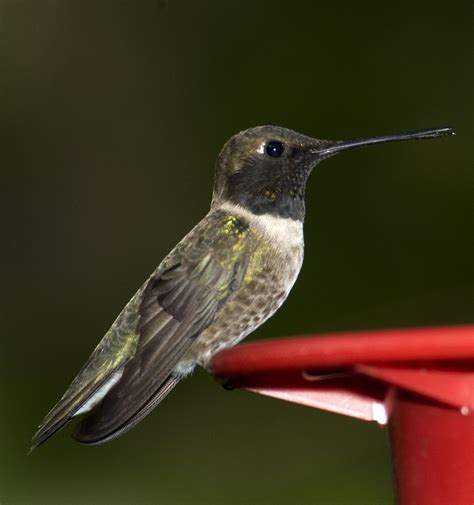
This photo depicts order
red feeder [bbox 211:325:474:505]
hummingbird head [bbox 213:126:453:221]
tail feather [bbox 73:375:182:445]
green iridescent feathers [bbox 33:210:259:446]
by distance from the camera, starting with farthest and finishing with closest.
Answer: hummingbird head [bbox 213:126:453:221] → green iridescent feathers [bbox 33:210:259:446] → tail feather [bbox 73:375:182:445] → red feeder [bbox 211:325:474:505]

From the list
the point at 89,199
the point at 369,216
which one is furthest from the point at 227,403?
the point at 89,199

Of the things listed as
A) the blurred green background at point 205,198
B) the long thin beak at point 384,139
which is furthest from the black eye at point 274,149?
the blurred green background at point 205,198

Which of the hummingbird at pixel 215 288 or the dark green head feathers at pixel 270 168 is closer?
the hummingbird at pixel 215 288

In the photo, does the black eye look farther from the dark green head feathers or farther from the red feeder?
the red feeder

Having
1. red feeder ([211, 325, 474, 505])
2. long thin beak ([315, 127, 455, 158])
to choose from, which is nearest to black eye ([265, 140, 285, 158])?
long thin beak ([315, 127, 455, 158])

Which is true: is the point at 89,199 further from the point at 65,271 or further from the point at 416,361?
the point at 416,361

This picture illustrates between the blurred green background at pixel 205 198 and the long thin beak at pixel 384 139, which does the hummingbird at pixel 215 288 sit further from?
the blurred green background at pixel 205 198

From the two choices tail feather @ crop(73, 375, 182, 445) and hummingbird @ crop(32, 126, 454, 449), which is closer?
tail feather @ crop(73, 375, 182, 445)
